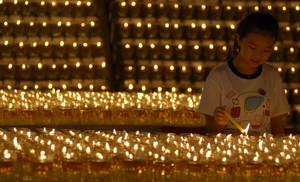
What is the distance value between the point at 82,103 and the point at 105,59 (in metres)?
3.18

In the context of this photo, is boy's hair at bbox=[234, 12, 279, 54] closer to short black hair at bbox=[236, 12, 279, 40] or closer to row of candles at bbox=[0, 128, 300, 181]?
short black hair at bbox=[236, 12, 279, 40]

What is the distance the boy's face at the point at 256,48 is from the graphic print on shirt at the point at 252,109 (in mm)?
183

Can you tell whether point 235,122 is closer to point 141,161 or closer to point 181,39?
point 141,161

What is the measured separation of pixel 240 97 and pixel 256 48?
0.29 meters

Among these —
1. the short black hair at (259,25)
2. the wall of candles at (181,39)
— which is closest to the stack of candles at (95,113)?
the short black hair at (259,25)

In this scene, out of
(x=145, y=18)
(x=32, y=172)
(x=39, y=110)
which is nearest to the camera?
(x=32, y=172)

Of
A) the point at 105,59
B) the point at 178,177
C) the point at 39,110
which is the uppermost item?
the point at 105,59

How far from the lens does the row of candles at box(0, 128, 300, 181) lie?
388 cm

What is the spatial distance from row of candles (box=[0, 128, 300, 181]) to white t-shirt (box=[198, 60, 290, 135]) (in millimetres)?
1067

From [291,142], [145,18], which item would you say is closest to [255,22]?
[291,142]

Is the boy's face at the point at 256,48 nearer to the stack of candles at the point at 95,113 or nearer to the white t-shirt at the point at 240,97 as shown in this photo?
the white t-shirt at the point at 240,97

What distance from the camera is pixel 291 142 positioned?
4621 mm

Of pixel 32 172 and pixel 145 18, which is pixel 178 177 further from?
pixel 145 18

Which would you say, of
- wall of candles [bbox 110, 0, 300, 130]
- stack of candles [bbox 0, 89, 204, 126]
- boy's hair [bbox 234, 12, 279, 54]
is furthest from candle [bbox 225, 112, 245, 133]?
wall of candles [bbox 110, 0, 300, 130]
